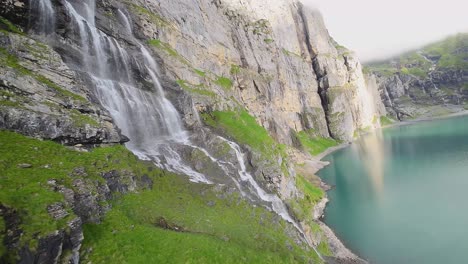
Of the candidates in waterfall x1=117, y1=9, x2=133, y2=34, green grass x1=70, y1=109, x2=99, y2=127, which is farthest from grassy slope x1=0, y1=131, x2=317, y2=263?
waterfall x1=117, y1=9, x2=133, y2=34

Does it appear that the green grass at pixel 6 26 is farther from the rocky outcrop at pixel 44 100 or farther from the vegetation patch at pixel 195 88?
the vegetation patch at pixel 195 88

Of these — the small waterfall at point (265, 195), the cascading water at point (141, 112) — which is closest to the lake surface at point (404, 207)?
the small waterfall at point (265, 195)

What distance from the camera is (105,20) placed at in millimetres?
45000

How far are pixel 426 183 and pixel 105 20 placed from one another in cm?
7135

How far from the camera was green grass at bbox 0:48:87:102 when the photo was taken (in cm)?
2203

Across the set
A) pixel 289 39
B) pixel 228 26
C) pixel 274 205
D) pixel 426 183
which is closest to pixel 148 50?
pixel 274 205

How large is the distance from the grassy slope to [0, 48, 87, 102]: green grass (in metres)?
5.84

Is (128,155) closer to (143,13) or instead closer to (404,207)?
(143,13)

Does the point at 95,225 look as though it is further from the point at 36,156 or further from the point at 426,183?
the point at 426,183

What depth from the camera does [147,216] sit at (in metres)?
20.4

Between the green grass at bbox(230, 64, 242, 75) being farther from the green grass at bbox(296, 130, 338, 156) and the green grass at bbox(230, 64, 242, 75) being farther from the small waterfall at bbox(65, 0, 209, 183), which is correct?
the small waterfall at bbox(65, 0, 209, 183)

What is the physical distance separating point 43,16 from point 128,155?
22.0 metres

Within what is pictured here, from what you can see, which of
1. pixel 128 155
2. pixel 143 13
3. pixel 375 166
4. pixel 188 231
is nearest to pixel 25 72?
pixel 128 155

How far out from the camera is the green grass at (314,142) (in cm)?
12281
